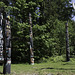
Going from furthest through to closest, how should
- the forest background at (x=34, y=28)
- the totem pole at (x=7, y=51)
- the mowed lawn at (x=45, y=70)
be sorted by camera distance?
the forest background at (x=34, y=28) → the totem pole at (x=7, y=51) → the mowed lawn at (x=45, y=70)

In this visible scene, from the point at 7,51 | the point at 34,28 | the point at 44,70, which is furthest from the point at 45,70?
the point at 34,28

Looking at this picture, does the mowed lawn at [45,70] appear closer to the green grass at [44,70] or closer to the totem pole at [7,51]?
the green grass at [44,70]

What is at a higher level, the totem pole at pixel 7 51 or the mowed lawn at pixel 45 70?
the totem pole at pixel 7 51

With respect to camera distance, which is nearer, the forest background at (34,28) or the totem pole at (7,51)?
the totem pole at (7,51)

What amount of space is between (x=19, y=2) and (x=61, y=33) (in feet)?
44.0

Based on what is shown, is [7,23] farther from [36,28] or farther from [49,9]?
[49,9]

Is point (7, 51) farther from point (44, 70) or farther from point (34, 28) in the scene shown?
point (34, 28)

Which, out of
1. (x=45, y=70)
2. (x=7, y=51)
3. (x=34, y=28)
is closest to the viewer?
(x=7, y=51)

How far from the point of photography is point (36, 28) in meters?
17.9

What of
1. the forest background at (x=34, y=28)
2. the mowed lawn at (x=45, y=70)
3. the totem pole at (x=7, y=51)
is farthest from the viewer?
the forest background at (x=34, y=28)

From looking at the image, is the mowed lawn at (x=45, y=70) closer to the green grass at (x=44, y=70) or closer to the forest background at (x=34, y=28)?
the green grass at (x=44, y=70)

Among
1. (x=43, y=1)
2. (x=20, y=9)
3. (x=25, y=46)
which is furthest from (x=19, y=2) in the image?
(x=25, y=46)

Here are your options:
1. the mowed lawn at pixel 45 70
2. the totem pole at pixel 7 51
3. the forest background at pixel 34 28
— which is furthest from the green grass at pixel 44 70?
the forest background at pixel 34 28

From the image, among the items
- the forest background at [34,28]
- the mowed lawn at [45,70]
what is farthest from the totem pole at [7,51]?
the forest background at [34,28]
